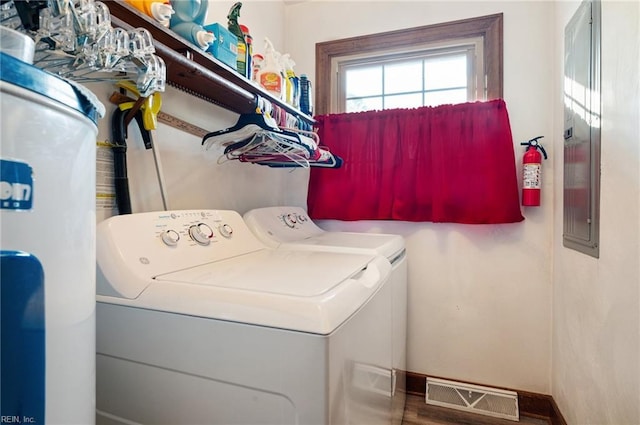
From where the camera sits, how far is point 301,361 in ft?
2.31

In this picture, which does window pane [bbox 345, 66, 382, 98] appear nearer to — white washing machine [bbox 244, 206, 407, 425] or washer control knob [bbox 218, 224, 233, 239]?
white washing machine [bbox 244, 206, 407, 425]

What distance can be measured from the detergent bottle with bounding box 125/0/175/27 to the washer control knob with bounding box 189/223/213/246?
25.9 inches

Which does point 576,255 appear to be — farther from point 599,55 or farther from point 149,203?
point 149,203

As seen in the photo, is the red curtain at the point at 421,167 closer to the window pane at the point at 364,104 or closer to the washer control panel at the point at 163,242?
the window pane at the point at 364,104

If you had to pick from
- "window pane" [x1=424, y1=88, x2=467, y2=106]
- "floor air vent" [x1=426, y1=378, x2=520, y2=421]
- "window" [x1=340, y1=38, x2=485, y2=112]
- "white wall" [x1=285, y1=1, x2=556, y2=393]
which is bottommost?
"floor air vent" [x1=426, y1=378, x2=520, y2=421]

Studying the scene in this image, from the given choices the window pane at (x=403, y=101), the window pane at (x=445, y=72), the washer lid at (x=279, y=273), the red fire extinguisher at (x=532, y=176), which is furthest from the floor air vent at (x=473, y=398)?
the window pane at (x=445, y=72)

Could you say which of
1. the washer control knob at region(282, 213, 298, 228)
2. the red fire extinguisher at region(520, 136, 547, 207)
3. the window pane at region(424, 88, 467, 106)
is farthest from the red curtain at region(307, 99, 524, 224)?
the washer control knob at region(282, 213, 298, 228)

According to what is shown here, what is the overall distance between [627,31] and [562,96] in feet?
2.46

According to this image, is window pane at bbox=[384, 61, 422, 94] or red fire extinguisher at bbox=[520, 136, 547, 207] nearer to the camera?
red fire extinguisher at bbox=[520, 136, 547, 207]

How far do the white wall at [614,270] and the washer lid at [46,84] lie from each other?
1321mm

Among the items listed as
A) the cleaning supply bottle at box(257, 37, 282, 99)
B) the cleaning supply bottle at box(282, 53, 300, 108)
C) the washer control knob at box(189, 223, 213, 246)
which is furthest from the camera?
the cleaning supply bottle at box(282, 53, 300, 108)

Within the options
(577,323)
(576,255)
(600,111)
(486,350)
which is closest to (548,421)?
(486,350)

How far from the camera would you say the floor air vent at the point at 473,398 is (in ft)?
6.28

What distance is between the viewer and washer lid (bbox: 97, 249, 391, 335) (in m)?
0.72
